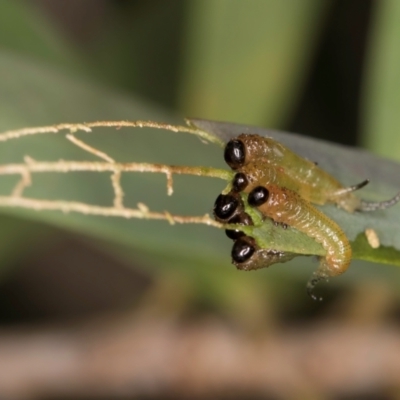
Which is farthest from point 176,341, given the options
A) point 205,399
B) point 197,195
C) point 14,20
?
point 14,20

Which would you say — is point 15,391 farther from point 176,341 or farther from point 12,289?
point 12,289

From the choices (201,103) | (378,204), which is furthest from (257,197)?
(201,103)

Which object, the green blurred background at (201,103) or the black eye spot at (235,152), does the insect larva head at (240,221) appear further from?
the green blurred background at (201,103)

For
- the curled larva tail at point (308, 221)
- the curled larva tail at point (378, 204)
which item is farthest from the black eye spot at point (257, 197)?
the curled larva tail at point (378, 204)

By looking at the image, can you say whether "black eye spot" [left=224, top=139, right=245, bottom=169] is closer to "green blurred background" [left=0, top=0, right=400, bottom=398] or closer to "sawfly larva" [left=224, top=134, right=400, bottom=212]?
"sawfly larva" [left=224, top=134, right=400, bottom=212]

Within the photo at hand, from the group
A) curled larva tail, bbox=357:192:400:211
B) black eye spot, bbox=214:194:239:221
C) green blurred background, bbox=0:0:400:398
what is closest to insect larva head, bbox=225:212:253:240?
black eye spot, bbox=214:194:239:221

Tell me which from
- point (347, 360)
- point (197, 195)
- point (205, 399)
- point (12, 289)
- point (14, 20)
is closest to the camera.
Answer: point (197, 195)

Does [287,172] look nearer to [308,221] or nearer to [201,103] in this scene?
[308,221]
